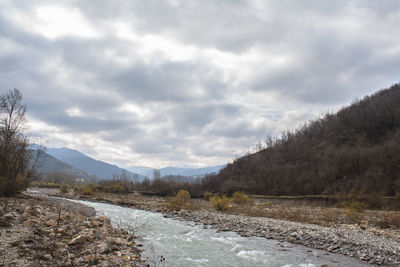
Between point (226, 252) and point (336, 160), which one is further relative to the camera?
point (336, 160)

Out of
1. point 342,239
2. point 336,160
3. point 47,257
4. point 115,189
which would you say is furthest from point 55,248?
point 115,189

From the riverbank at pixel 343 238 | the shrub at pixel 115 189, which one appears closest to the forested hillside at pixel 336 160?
the shrub at pixel 115 189

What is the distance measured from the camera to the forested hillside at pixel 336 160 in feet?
155

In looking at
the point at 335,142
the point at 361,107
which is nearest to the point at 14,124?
the point at 335,142

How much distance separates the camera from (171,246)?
14.0 metres

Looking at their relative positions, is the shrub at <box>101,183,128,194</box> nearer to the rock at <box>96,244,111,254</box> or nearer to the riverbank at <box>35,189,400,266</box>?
the riverbank at <box>35,189,400,266</box>

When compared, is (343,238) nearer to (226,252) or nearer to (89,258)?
(226,252)

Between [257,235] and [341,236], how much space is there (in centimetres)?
484

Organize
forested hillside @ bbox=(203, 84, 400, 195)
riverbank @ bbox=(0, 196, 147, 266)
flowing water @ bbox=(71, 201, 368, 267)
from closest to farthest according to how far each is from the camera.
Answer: riverbank @ bbox=(0, 196, 147, 266), flowing water @ bbox=(71, 201, 368, 267), forested hillside @ bbox=(203, 84, 400, 195)

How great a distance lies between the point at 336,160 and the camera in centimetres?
5631

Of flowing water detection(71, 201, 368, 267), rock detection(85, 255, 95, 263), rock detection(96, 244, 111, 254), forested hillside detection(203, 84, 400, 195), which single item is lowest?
flowing water detection(71, 201, 368, 267)

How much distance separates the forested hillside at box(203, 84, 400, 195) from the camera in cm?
4722

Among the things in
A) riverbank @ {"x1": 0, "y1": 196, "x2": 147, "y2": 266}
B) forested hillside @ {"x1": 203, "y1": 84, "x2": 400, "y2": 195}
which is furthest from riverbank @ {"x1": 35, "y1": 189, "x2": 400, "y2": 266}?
forested hillside @ {"x1": 203, "y1": 84, "x2": 400, "y2": 195}

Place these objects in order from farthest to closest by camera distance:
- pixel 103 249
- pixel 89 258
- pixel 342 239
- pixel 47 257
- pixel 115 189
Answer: pixel 115 189 < pixel 342 239 < pixel 103 249 < pixel 89 258 < pixel 47 257
